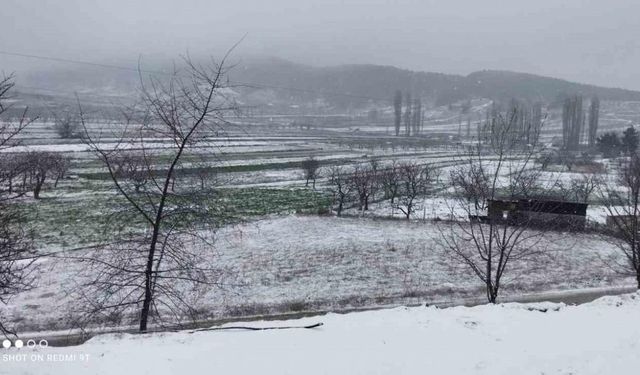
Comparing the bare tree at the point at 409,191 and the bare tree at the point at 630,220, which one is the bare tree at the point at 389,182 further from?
the bare tree at the point at 630,220

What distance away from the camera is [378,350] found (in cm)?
611

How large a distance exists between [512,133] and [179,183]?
7.10 meters

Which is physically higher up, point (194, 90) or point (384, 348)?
point (194, 90)

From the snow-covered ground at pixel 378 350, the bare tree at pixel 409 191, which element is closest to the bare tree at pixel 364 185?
the bare tree at pixel 409 191

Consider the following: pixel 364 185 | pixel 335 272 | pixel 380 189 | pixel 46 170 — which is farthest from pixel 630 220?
pixel 46 170

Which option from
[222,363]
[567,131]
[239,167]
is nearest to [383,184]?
[239,167]

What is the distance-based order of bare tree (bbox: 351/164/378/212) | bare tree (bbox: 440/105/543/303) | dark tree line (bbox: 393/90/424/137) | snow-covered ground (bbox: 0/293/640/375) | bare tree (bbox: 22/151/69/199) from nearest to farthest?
1. snow-covered ground (bbox: 0/293/640/375)
2. bare tree (bbox: 440/105/543/303)
3. bare tree (bbox: 351/164/378/212)
4. bare tree (bbox: 22/151/69/199)
5. dark tree line (bbox: 393/90/424/137)

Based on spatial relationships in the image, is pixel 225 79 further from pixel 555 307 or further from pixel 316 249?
pixel 316 249

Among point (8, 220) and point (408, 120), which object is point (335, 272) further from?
point (408, 120)

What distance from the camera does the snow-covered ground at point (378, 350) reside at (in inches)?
216

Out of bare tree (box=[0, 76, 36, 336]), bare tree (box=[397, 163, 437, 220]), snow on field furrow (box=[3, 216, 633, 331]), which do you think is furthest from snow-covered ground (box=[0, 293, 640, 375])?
bare tree (box=[397, 163, 437, 220])

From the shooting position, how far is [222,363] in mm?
5613

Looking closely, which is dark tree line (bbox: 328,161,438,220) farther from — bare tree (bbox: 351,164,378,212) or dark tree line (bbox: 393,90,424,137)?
dark tree line (bbox: 393,90,424,137)

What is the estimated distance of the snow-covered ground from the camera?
5492 mm
